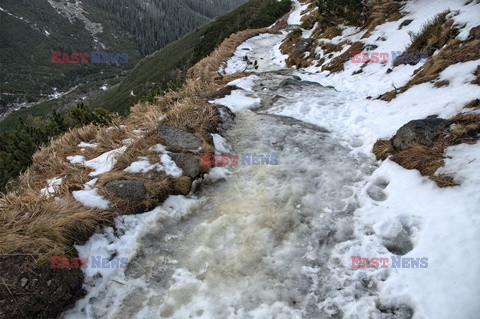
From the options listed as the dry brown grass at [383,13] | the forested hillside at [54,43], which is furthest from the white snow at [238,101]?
the forested hillside at [54,43]

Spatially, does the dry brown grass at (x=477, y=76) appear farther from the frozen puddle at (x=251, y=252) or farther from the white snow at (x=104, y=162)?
the white snow at (x=104, y=162)

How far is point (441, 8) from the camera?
788cm

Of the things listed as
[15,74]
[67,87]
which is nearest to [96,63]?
[67,87]

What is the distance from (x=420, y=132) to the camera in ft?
14.7

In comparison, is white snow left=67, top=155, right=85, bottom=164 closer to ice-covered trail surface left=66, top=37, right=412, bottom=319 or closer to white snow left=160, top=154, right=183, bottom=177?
white snow left=160, top=154, right=183, bottom=177

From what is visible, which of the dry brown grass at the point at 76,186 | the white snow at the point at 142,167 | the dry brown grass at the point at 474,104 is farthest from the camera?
the white snow at the point at 142,167

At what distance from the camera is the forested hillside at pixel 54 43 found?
465 feet

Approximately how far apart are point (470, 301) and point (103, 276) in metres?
3.84

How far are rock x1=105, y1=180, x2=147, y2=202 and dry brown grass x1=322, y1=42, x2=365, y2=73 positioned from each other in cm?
827

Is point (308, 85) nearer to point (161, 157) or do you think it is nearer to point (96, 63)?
point (161, 157)

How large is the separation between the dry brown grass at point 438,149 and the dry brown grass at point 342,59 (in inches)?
241

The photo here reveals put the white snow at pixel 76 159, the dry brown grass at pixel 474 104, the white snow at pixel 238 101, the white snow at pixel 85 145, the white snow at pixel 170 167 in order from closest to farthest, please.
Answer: the dry brown grass at pixel 474 104
the white snow at pixel 170 167
the white snow at pixel 76 159
the white snow at pixel 85 145
the white snow at pixel 238 101

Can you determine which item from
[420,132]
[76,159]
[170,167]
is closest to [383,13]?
[420,132]

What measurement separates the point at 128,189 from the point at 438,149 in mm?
4693
